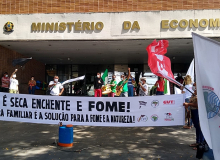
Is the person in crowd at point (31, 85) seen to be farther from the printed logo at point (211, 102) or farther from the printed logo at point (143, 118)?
the printed logo at point (211, 102)

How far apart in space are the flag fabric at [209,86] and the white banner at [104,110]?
8.62 ft

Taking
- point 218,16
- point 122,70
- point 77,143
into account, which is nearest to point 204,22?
point 218,16

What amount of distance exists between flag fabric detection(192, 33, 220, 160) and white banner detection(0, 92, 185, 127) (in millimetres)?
2626

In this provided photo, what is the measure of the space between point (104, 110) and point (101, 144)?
978 millimetres

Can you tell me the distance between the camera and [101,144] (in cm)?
554

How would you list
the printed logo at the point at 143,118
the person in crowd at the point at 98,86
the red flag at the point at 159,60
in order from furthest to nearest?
the person in crowd at the point at 98,86 < the printed logo at the point at 143,118 < the red flag at the point at 159,60

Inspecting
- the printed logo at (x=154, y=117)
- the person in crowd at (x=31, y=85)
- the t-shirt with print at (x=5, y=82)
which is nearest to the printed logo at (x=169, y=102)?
the printed logo at (x=154, y=117)

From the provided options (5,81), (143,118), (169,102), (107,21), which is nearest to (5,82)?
(5,81)

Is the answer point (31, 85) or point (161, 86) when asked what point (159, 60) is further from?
point (31, 85)

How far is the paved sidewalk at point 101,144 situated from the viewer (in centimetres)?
470

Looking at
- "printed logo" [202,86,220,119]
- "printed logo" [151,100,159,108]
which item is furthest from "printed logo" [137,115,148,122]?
"printed logo" [202,86,220,119]

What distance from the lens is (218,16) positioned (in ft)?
34.7

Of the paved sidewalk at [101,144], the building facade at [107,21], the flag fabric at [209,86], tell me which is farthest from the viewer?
the building facade at [107,21]

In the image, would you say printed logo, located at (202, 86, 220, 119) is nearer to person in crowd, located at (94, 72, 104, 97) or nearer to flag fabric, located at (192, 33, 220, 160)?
flag fabric, located at (192, 33, 220, 160)
